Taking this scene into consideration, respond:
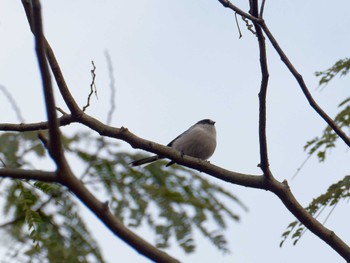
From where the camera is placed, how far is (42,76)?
5.69ft

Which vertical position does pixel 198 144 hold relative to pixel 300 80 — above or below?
above

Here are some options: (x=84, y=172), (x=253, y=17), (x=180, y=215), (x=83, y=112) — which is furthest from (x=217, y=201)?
(x=253, y=17)

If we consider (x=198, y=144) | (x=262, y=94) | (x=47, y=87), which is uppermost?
(x=198, y=144)

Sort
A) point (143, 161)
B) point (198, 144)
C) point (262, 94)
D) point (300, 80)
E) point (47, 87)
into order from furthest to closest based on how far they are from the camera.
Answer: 1. point (198, 144)
2. point (143, 161)
3. point (300, 80)
4. point (262, 94)
5. point (47, 87)

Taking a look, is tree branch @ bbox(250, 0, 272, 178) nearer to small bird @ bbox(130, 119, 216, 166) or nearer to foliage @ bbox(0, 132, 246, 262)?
foliage @ bbox(0, 132, 246, 262)

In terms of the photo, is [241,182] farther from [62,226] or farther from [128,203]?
[62,226]

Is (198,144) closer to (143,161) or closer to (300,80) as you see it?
(143,161)

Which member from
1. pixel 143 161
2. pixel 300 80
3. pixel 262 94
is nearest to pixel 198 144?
pixel 143 161

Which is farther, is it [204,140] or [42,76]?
[204,140]

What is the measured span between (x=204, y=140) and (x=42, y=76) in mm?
4626

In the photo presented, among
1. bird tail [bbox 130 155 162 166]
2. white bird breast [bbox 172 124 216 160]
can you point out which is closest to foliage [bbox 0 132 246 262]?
bird tail [bbox 130 155 162 166]

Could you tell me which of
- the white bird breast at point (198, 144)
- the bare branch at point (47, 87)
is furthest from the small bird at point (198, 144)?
the bare branch at point (47, 87)

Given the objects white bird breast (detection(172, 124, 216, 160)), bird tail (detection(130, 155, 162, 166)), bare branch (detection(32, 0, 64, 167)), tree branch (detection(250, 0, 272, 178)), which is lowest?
bare branch (detection(32, 0, 64, 167))

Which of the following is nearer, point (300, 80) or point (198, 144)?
point (300, 80)
